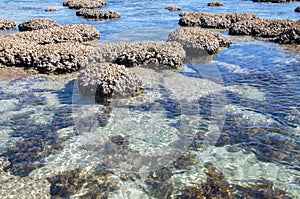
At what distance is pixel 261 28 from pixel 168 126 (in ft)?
63.9

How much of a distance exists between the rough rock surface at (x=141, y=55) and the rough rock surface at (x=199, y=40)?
190cm

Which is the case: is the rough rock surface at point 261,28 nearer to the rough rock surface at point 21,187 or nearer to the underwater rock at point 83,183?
the underwater rock at point 83,183

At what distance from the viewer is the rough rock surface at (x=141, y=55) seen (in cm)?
1825

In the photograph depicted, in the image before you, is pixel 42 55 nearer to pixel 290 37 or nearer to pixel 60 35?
pixel 60 35

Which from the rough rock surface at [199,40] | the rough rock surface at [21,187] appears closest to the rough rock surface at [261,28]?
the rough rock surface at [199,40]

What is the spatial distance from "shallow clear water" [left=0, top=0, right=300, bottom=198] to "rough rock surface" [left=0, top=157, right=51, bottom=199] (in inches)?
12.8

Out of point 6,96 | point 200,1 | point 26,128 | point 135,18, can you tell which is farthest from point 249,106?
point 200,1

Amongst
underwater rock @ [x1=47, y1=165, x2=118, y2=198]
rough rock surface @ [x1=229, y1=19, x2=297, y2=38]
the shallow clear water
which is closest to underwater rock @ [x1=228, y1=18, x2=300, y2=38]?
rough rock surface @ [x1=229, y1=19, x2=297, y2=38]

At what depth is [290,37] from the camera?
76.8 ft

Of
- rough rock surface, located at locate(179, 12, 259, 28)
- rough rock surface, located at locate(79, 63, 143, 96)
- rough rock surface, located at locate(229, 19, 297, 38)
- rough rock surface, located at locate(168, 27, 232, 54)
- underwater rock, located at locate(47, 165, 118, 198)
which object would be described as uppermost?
rough rock surface, located at locate(179, 12, 259, 28)

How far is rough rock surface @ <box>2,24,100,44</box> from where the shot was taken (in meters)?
22.3

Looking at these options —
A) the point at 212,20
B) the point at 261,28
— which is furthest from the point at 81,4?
the point at 261,28

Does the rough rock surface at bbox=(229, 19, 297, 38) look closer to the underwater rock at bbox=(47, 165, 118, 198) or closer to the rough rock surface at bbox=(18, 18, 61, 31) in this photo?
the rough rock surface at bbox=(18, 18, 61, 31)

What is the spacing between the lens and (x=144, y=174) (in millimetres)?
8977
